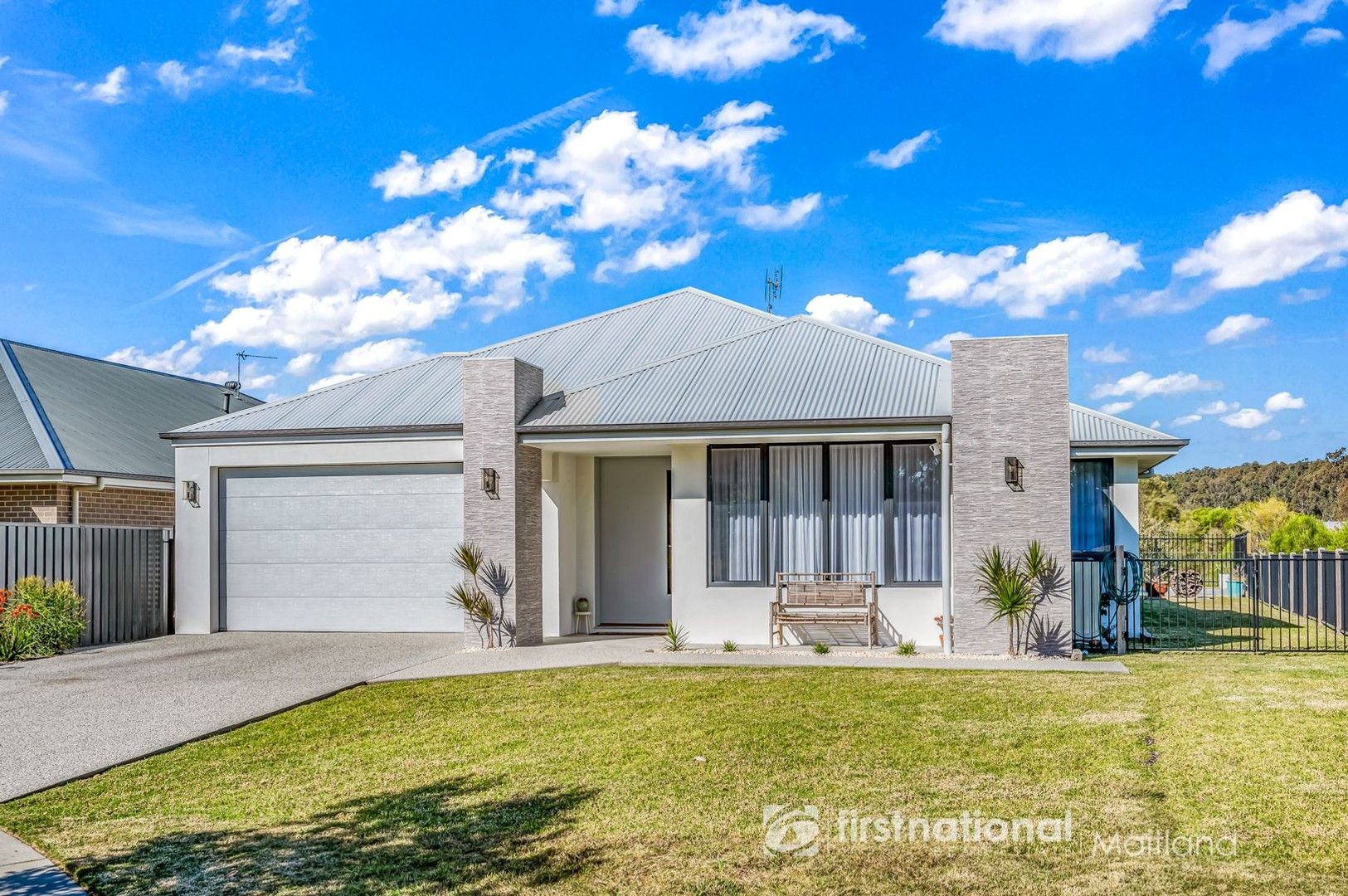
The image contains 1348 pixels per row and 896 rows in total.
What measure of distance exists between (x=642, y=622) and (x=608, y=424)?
13.7 feet

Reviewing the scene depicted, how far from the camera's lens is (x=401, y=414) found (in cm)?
1681

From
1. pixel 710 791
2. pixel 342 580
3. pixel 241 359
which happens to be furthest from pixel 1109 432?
pixel 241 359

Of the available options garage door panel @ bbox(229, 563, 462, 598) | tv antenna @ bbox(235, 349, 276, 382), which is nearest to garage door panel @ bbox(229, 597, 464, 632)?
garage door panel @ bbox(229, 563, 462, 598)

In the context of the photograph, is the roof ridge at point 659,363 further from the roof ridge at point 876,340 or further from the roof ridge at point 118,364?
the roof ridge at point 118,364

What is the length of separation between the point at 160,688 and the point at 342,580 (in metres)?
5.52

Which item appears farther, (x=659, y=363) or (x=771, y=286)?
(x=771, y=286)

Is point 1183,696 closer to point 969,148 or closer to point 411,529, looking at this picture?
point 411,529

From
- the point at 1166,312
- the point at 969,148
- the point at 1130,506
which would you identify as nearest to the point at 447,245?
the point at 969,148

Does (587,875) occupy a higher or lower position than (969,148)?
lower

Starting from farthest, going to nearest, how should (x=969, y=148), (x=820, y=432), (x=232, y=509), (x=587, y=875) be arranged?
(x=969, y=148) < (x=232, y=509) < (x=820, y=432) < (x=587, y=875)

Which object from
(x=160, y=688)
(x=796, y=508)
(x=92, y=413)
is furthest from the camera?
(x=92, y=413)

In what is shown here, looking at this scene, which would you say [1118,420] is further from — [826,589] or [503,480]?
[503,480]

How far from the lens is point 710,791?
6.57 m

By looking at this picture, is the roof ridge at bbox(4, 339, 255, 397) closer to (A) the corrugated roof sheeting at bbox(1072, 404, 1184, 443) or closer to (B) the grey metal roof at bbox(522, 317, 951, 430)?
(B) the grey metal roof at bbox(522, 317, 951, 430)
